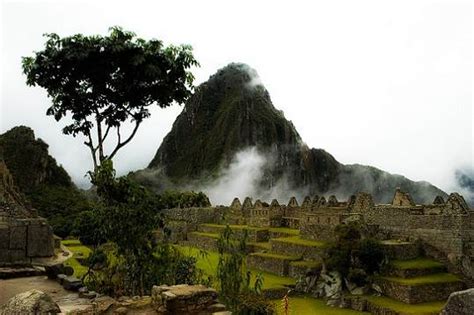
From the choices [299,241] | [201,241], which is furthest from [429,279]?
[201,241]

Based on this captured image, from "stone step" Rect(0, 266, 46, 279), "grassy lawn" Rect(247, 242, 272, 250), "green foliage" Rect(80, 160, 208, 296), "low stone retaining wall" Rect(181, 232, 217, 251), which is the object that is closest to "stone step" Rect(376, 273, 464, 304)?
"grassy lawn" Rect(247, 242, 272, 250)

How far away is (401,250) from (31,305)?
639 inches

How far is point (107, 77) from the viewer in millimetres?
12180

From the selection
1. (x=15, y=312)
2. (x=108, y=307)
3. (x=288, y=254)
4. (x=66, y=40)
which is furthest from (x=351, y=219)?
(x=15, y=312)

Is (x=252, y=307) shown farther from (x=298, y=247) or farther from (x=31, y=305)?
(x=298, y=247)

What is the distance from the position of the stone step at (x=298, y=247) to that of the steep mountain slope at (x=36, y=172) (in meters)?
20.9

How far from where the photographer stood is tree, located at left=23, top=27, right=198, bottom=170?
11812 mm

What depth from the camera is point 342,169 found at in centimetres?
10306

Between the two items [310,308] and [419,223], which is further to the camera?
[419,223]

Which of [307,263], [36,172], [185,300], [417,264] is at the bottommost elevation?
[307,263]

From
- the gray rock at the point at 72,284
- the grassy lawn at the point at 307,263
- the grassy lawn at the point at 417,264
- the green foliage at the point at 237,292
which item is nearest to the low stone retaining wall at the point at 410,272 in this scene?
the grassy lawn at the point at 417,264

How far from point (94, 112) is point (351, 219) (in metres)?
12.3

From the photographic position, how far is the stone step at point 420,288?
17.1 metres

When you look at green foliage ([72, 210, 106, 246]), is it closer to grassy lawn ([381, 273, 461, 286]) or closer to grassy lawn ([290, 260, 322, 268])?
grassy lawn ([290, 260, 322, 268])
